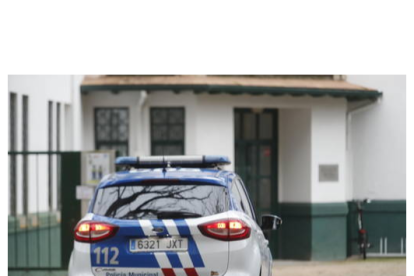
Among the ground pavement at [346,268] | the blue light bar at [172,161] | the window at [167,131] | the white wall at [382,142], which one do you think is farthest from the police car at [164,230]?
the white wall at [382,142]

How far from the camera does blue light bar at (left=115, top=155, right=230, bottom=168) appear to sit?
924 centimetres

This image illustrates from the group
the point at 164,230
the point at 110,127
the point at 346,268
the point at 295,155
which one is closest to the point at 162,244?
the point at 164,230

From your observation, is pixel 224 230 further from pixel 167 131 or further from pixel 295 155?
pixel 295 155

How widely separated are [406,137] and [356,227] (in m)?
2.33

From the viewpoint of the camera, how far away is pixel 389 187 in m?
20.2

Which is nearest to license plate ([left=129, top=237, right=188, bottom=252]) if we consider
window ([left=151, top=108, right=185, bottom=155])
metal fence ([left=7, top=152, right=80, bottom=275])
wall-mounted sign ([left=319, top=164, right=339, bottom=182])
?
metal fence ([left=7, top=152, right=80, bottom=275])

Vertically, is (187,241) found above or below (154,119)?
below

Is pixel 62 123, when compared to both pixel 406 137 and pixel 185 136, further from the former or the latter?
pixel 406 137

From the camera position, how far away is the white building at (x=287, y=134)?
1872 centimetres

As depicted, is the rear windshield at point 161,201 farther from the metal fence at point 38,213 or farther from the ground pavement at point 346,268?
the ground pavement at point 346,268

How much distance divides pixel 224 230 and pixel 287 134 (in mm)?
12625

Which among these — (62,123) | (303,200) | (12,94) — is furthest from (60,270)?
(303,200)

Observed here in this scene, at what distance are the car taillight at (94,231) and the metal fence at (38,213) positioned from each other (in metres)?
5.45

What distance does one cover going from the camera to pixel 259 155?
20531 millimetres
